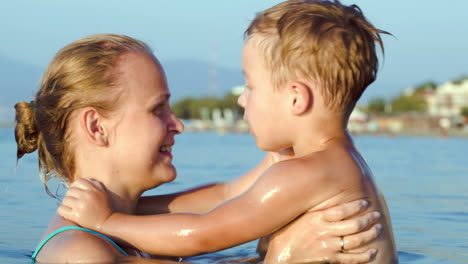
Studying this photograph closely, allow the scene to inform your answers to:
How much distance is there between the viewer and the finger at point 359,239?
2762 millimetres

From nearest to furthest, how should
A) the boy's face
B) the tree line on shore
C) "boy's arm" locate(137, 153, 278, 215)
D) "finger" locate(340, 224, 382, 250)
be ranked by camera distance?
"finger" locate(340, 224, 382, 250), the boy's face, "boy's arm" locate(137, 153, 278, 215), the tree line on shore

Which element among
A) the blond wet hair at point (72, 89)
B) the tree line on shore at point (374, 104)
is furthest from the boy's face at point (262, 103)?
the tree line on shore at point (374, 104)

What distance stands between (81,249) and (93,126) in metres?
0.57

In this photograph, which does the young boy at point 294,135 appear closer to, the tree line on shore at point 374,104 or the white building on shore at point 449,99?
the tree line on shore at point 374,104

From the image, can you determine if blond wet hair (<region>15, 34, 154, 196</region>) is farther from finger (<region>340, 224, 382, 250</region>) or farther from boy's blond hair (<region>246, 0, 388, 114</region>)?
finger (<region>340, 224, 382, 250</region>)

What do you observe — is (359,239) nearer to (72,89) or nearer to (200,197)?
(200,197)

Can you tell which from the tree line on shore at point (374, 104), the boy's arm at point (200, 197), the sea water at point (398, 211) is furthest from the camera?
the tree line on shore at point (374, 104)

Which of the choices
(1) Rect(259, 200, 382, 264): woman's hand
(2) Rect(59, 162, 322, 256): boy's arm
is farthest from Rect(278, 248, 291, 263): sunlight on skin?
(2) Rect(59, 162, 322, 256): boy's arm

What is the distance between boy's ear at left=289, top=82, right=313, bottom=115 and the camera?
2771 mm

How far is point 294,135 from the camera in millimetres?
2896

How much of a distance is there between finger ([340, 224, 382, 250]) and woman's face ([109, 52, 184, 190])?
2.72 ft

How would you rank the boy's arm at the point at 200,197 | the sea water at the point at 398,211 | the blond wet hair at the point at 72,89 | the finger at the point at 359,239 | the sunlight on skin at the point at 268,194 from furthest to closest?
the sea water at the point at 398,211 < the boy's arm at the point at 200,197 < the blond wet hair at the point at 72,89 < the finger at the point at 359,239 < the sunlight on skin at the point at 268,194

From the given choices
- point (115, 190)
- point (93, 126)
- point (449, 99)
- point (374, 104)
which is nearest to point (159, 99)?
point (93, 126)

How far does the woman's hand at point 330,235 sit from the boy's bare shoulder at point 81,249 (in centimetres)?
69
